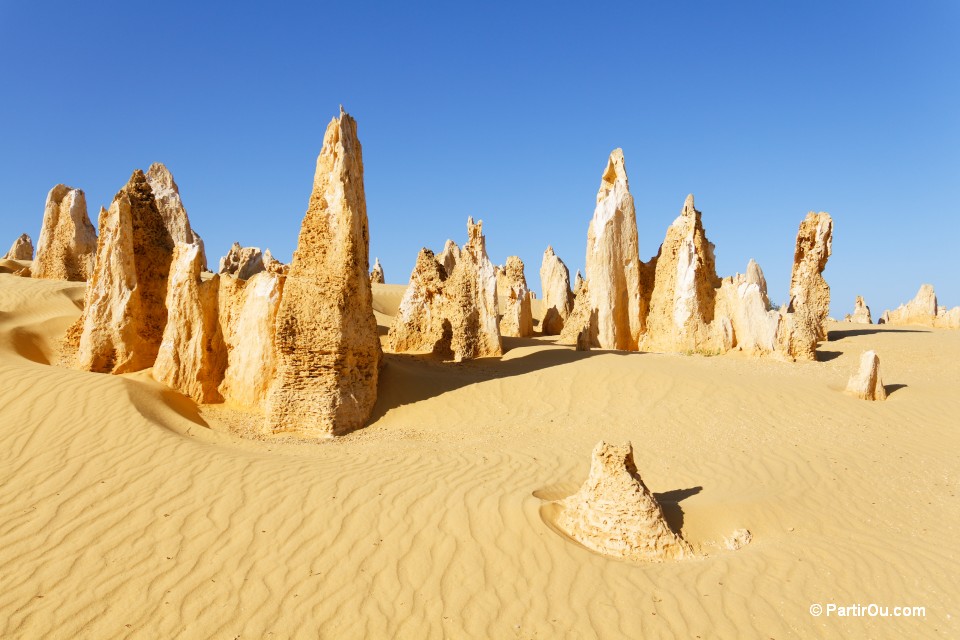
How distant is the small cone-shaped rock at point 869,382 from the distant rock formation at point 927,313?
66.9 feet

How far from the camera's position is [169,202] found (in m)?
17.8

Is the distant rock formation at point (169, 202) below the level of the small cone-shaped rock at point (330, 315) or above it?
above

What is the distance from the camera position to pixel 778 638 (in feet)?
13.1

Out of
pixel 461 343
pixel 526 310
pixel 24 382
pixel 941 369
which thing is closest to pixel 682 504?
pixel 461 343

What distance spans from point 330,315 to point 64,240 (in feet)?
50.2

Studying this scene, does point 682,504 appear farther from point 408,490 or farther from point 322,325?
point 322,325

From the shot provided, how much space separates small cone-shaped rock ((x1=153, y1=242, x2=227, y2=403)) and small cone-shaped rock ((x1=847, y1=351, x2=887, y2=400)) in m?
11.5

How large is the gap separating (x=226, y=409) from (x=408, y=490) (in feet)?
16.0

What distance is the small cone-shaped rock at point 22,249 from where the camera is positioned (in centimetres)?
2823

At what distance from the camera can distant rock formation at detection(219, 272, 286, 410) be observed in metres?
9.66

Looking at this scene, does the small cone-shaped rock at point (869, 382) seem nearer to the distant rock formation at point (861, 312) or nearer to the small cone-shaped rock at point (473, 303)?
the small cone-shaped rock at point (473, 303)

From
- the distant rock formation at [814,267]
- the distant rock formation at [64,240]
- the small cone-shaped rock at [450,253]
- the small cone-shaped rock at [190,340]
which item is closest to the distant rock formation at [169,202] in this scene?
the distant rock formation at [64,240]

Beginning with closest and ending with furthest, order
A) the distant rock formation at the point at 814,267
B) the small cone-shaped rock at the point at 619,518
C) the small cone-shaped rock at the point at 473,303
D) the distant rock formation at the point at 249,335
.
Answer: the small cone-shaped rock at the point at 619,518 < the distant rock formation at the point at 249,335 < the small cone-shaped rock at the point at 473,303 < the distant rock formation at the point at 814,267

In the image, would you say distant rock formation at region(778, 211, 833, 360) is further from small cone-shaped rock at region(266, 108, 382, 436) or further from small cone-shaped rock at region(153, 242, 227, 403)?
small cone-shaped rock at region(153, 242, 227, 403)
